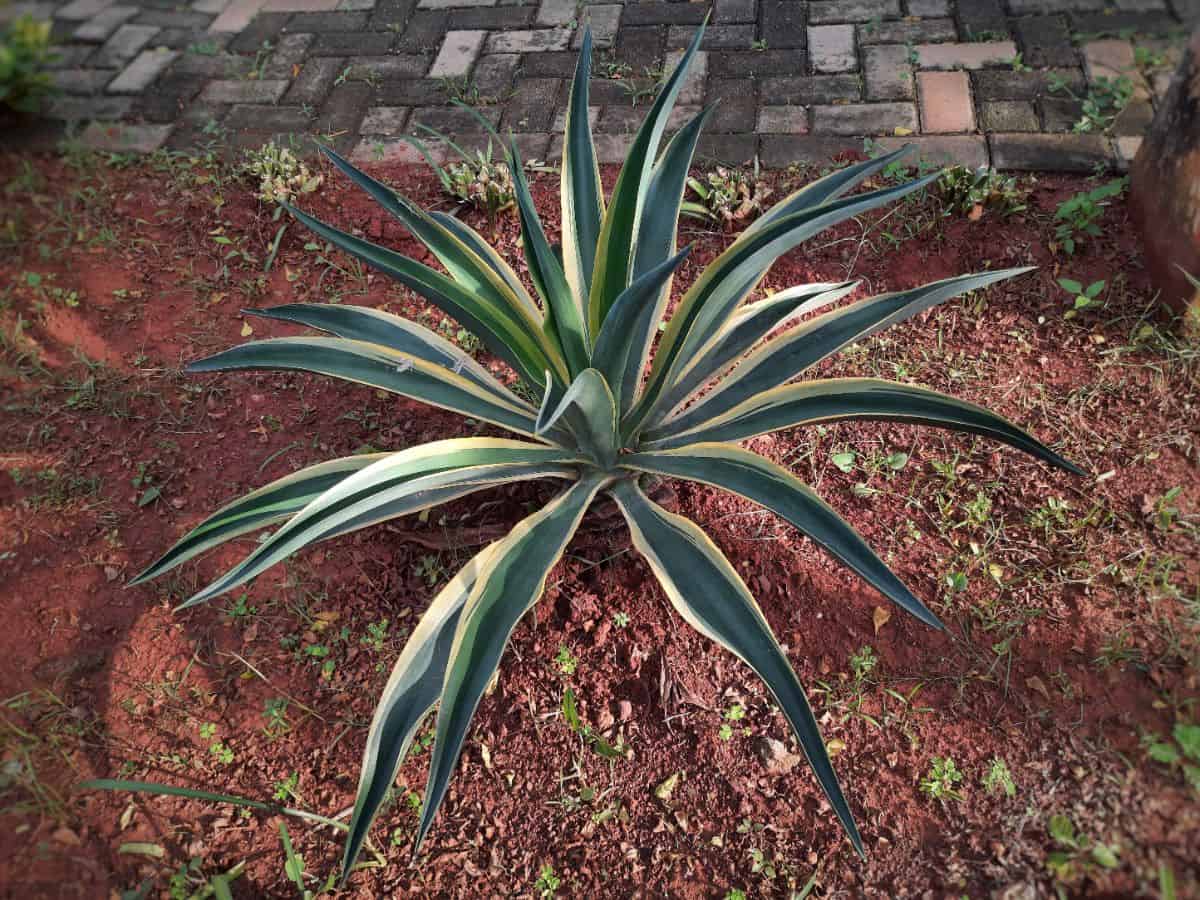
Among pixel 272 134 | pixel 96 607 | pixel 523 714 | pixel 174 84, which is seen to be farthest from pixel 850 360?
pixel 174 84

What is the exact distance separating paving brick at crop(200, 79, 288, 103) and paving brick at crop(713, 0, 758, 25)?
1.61 meters

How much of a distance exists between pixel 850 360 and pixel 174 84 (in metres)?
2.78

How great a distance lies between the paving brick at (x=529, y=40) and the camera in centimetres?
310

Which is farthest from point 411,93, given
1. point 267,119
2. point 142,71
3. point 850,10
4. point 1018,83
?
point 1018,83

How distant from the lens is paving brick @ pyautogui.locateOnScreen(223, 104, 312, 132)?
3.03 metres

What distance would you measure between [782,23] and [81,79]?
8.83 feet

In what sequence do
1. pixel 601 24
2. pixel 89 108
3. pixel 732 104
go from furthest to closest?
1. pixel 89 108
2. pixel 601 24
3. pixel 732 104

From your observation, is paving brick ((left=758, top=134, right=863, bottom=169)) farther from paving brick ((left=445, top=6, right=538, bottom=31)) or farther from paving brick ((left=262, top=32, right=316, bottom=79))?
paving brick ((left=262, top=32, right=316, bottom=79))

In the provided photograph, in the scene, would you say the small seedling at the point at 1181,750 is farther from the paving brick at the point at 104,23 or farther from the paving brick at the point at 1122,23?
the paving brick at the point at 104,23

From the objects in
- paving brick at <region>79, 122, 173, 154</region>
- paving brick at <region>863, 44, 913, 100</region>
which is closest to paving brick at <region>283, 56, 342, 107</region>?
paving brick at <region>79, 122, 173, 154</region>

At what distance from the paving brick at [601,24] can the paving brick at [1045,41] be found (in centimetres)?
136

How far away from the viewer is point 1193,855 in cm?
125

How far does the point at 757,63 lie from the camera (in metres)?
2.91

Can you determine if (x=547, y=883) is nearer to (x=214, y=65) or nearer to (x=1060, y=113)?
(x=1060, y=113)
